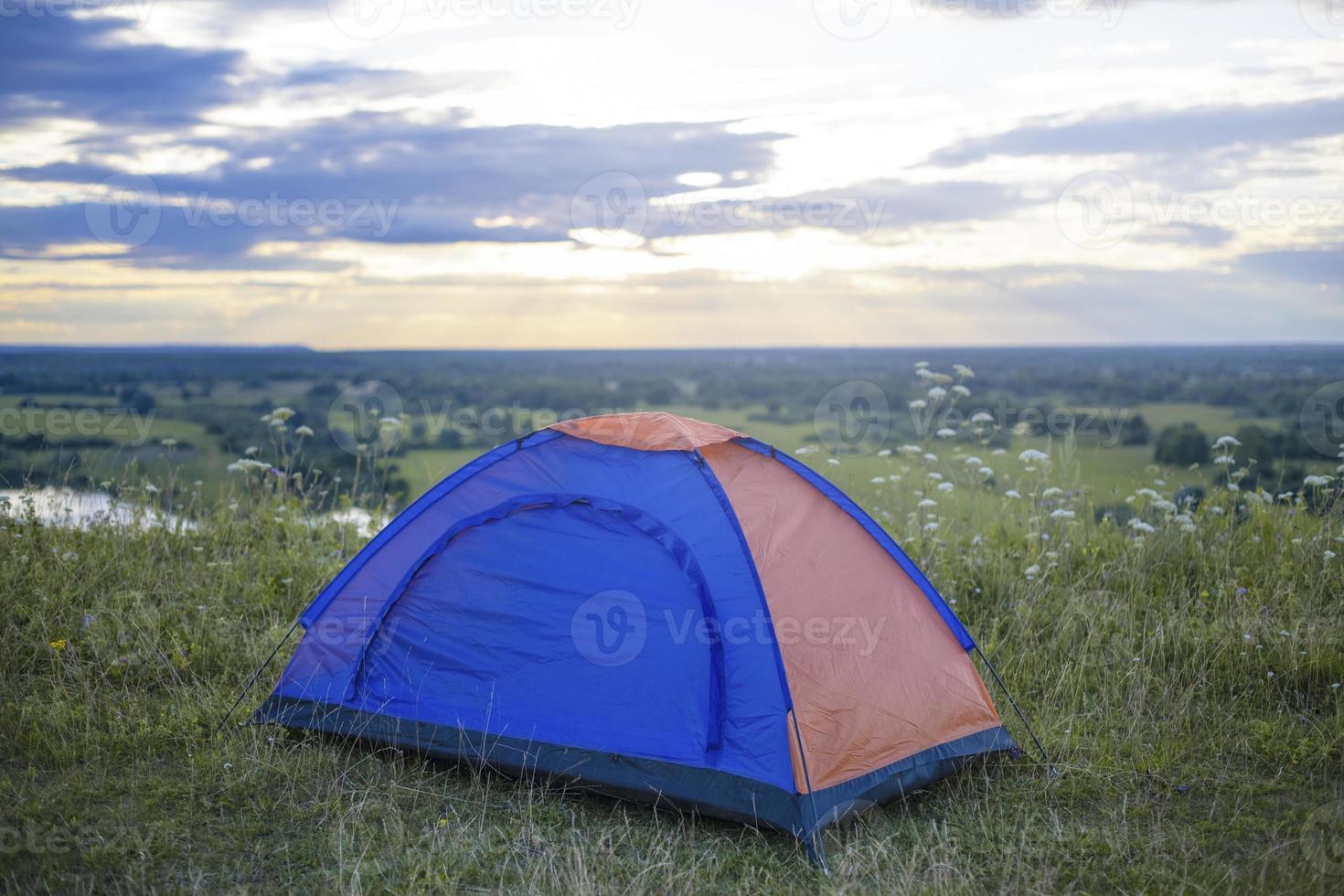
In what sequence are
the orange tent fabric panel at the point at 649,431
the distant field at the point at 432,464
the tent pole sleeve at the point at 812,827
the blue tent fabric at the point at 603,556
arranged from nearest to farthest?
the tent pole sleeve at the point at 812,827 < the blue tent fabric at the point at 603,556 < the orange tent fabric panel at the point at 649,431 < the distant field at the point at 432,464

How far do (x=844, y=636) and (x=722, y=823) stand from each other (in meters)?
0.93

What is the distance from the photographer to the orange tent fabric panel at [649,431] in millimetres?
4277

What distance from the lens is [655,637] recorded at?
3.94m

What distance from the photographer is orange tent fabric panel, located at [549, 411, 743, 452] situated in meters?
4.28

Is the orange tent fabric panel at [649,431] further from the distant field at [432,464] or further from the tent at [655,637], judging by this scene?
the distant field at [432,464]

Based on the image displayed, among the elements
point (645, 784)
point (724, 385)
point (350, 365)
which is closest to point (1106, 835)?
point (645, 784)

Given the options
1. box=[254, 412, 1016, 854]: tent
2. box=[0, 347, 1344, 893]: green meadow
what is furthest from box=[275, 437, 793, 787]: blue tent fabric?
box=[0, 347, 1344, 893]: green meadow

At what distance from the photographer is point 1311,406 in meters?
7.85

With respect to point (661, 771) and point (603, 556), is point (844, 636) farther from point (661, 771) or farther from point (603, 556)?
point (603, 556)

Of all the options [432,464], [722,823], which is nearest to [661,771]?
[722,823]

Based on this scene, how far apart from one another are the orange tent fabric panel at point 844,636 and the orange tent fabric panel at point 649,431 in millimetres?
92

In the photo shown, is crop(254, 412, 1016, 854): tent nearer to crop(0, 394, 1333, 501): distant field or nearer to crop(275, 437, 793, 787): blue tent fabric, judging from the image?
crop(275, 437, 793, 787): blue tent fabric

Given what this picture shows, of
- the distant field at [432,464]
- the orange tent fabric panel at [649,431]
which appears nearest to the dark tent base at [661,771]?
the orange tent fabric panel at [649,431]

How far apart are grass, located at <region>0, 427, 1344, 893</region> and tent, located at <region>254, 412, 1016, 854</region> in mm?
221
